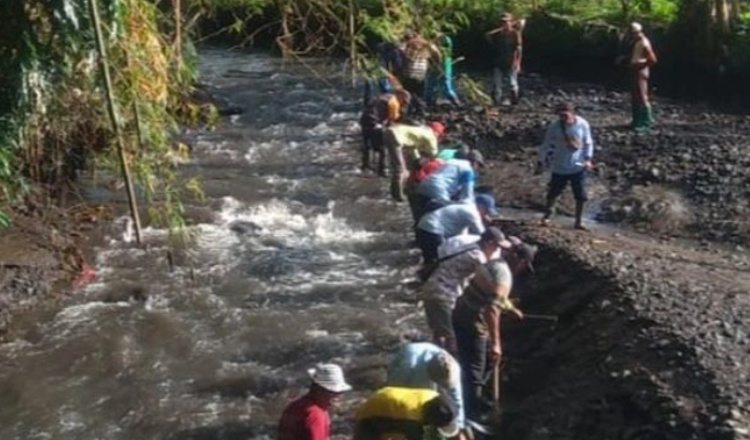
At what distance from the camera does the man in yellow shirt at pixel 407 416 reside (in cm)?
927

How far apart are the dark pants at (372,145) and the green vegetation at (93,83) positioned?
5797 millimetres

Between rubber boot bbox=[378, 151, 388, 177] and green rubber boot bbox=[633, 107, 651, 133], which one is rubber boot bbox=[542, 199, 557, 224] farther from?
green rubber boot bbox=[633, 107, 651, 133]

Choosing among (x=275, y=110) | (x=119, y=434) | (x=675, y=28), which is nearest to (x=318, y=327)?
(x=119, y=434)

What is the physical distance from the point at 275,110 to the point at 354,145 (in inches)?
147

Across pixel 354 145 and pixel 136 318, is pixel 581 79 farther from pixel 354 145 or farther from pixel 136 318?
pixel 136 318

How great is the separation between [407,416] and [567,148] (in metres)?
8.56

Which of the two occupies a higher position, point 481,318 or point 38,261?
point 481,318

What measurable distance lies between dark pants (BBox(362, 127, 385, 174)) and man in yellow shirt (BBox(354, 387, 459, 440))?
10000 mm

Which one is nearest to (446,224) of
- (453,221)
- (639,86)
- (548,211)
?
(453,221)

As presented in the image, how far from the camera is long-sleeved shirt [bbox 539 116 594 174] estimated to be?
57.1 ft

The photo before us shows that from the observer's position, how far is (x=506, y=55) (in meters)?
26.2

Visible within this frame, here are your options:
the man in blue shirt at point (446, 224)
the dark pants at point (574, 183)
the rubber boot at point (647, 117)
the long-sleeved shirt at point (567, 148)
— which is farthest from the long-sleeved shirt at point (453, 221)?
the rubber boot at point (647, 117)

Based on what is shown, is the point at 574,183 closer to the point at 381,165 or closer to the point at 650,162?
the point at 650,162

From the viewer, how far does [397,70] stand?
2191 centimetres
